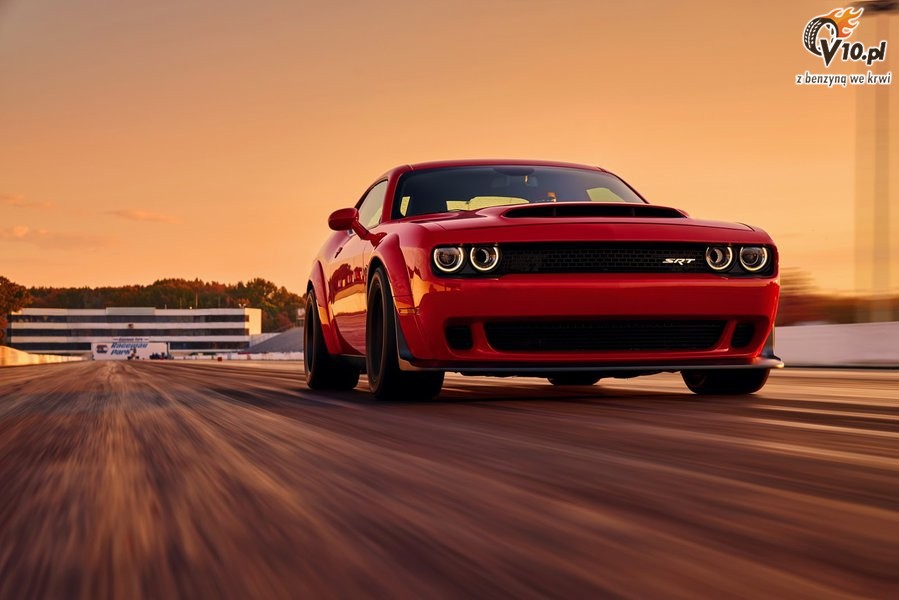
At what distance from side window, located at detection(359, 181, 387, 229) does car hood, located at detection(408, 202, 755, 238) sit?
1.54 meters

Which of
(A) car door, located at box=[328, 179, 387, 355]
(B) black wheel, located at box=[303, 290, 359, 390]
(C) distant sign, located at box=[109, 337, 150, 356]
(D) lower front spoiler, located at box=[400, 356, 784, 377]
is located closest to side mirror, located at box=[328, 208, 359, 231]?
(A) car door, located at box=[328, 179, 387, 355]

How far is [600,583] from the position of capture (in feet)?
6.82

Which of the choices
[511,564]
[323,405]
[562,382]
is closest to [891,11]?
[562,382]

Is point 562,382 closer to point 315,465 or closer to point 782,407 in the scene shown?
point 782,407

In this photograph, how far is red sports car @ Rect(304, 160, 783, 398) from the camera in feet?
22.0

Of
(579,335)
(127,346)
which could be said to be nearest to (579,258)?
(579,335)

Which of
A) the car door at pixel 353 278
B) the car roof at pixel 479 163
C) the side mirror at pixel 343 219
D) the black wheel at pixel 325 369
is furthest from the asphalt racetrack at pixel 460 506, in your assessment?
the black wheel at pixel 325 369

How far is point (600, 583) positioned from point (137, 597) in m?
0.82

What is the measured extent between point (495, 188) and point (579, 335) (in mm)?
2123

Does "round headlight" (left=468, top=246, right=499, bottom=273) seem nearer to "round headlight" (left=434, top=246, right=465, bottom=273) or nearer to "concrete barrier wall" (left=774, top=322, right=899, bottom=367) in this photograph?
"round headlight" (left=434, top=246, right=465, bottom=273)

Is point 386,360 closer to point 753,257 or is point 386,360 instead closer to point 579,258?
point 579,258

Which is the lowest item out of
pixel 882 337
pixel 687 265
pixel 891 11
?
pixel 882 337

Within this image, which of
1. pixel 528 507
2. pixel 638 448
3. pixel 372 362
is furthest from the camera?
pixel 372 362

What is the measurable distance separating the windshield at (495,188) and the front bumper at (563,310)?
156cm
